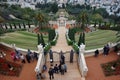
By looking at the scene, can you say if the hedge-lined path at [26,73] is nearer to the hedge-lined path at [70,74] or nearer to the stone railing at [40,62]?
the stone railing at [40,62]

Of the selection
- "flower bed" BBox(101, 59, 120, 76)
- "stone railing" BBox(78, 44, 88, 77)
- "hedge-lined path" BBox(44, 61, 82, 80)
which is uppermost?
"stone railing" BBox(78, 44, 88, 77)

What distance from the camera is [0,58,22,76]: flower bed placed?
19.6 m

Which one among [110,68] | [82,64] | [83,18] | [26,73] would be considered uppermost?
[83,18]

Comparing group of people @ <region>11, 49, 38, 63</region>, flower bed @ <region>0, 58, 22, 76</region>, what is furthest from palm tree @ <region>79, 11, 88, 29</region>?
flower bed @ <region>0, 58, 22, 76</region>

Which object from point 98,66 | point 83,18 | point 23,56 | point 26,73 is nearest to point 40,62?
point 26,73

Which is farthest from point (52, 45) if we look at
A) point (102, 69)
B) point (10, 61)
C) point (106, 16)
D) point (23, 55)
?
point (106, 16)

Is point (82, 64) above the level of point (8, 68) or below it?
above

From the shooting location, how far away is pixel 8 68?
66.5 feet

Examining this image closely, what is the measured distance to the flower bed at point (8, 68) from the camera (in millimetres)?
19578

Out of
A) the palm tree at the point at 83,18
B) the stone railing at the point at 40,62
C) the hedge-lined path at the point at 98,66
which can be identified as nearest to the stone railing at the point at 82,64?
the hedge-lined path at the point at 98,66

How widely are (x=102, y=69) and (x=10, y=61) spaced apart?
9725 mm

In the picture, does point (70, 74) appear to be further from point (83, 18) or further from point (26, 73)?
point (83, 18)

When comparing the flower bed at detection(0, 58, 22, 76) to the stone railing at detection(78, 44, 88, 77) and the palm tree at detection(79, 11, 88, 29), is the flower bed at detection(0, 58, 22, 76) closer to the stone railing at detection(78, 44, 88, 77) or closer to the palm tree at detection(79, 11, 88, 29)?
the stone railing at detection(78, 44, 88, 77)

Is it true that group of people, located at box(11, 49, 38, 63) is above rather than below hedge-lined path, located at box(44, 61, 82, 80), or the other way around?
above
